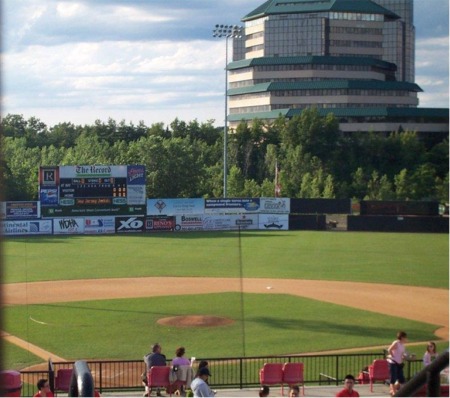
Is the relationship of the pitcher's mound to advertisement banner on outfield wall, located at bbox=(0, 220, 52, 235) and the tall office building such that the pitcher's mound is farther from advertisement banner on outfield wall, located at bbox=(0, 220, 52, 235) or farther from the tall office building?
the tall office building

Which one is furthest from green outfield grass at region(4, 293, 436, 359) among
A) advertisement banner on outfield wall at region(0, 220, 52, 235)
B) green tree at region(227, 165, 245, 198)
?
green tree at region(227, 165, 245, 198)

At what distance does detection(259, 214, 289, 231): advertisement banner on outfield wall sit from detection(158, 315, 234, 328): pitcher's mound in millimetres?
29069

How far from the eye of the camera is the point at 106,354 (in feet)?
59.6

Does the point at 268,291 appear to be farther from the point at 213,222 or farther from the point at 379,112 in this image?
the point at 379,112

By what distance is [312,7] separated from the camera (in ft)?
298

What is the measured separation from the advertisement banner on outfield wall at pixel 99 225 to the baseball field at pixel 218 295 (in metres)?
0.74

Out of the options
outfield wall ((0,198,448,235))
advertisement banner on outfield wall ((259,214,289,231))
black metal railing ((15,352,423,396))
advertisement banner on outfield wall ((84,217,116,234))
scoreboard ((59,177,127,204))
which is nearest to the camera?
black metal railing ((15,352,423,396))

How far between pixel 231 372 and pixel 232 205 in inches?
1370

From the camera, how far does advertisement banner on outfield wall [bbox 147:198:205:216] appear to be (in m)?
47.4

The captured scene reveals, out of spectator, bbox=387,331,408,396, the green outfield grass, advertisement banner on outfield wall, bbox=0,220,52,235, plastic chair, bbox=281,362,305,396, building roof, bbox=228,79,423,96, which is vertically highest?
building roof, bbox=228,79,423,96

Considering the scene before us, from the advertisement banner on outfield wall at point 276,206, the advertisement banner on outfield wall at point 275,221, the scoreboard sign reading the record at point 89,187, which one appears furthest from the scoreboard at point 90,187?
the advertisement banner on outfield wall at point 275,221

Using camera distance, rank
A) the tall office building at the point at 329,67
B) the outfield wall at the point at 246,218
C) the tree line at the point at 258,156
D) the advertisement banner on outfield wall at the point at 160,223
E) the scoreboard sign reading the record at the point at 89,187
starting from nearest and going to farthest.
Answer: the scoreboard sign reading the record at the point at 89,187 < the outfield wall at the point at 246,218 < the advertisement banner on outfield wall at the point at 160,223 < the tree line at the point at 258,156 < the tall office building at the point at 329,67

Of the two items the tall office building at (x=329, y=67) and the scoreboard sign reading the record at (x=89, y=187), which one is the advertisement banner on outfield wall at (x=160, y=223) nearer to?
the scoreboard sign reading the record at (x=89, y=187)

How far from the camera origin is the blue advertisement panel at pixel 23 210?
43.8 meters
